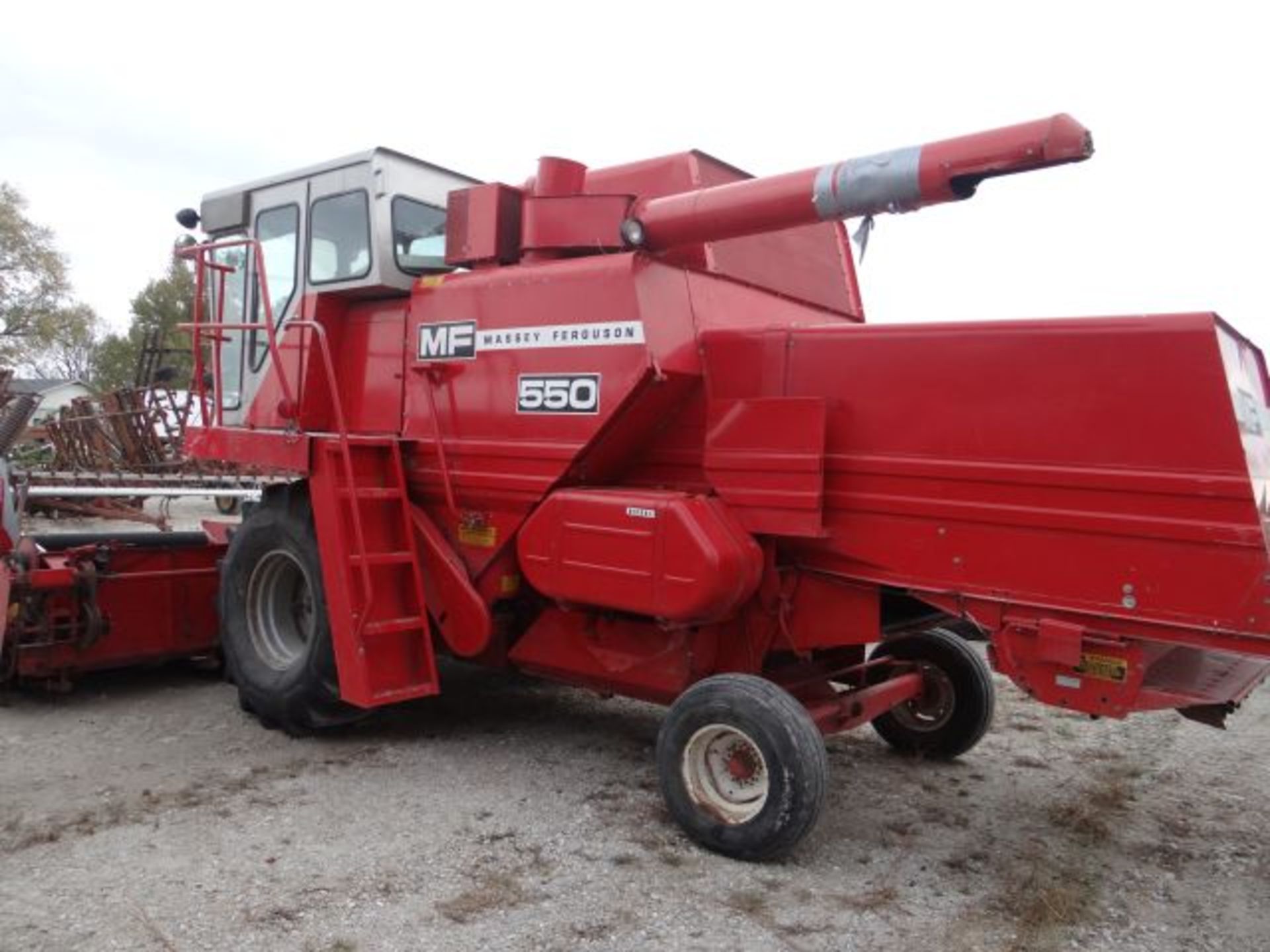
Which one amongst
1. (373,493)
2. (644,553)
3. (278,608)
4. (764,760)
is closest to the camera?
(764,760)

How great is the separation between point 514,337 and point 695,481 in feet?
3.69

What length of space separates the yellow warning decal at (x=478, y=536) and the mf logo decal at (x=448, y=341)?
0.84m

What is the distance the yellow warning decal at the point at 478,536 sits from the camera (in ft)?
16.8

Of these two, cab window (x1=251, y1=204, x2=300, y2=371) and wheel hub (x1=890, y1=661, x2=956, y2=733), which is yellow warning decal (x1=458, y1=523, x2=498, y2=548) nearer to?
cab window (x1=251, y1=204, x2=300, y2=371)

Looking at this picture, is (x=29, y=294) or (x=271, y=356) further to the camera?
(x=29, y=294)

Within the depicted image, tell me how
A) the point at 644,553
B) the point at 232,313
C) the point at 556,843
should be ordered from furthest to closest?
1. the point at 232,313
2. the point at 644,553
3. the point at 556,843

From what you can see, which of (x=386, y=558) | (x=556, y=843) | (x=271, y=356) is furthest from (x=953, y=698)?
(x=271, y=356)

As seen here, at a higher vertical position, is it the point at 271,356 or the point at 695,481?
the point at 271,356

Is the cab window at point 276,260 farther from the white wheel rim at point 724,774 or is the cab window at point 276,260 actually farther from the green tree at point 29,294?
the green tree at point 29,294

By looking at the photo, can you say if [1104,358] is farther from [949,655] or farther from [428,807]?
[428,807]

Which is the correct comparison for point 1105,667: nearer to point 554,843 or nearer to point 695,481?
point 695,481

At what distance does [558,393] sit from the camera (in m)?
4.78

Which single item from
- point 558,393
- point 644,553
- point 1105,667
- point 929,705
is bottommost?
point 929,705

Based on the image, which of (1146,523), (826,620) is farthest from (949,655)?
(1146,523)
